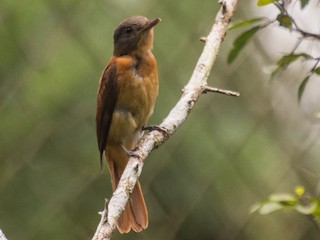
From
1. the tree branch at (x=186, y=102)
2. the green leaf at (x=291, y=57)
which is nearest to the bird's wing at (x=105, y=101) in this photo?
the tree branch at (x=186, y=102)

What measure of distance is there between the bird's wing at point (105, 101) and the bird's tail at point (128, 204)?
0.20m

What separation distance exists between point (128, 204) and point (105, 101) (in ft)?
1.44

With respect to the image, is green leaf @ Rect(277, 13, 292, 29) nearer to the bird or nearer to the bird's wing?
the bird

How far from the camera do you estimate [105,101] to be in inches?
155

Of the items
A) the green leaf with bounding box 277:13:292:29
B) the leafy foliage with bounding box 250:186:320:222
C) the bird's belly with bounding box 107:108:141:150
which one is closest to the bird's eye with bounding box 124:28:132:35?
the bird's belly with bounding box 107:108:141:150

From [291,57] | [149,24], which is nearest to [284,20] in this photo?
[291,57]

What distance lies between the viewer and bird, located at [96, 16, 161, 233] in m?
3.93

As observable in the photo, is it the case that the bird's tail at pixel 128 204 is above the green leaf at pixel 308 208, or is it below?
above

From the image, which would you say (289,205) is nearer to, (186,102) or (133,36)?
(186,102)

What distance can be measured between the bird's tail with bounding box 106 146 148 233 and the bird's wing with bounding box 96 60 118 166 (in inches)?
7.7

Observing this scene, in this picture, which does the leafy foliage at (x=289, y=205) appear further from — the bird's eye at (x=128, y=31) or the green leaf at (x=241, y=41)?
the bird's eye at (x=128, y=31)

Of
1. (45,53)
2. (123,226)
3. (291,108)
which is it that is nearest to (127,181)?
(123,226)

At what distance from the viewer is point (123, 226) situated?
3.75 metres

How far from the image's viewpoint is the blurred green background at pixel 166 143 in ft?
12.7
